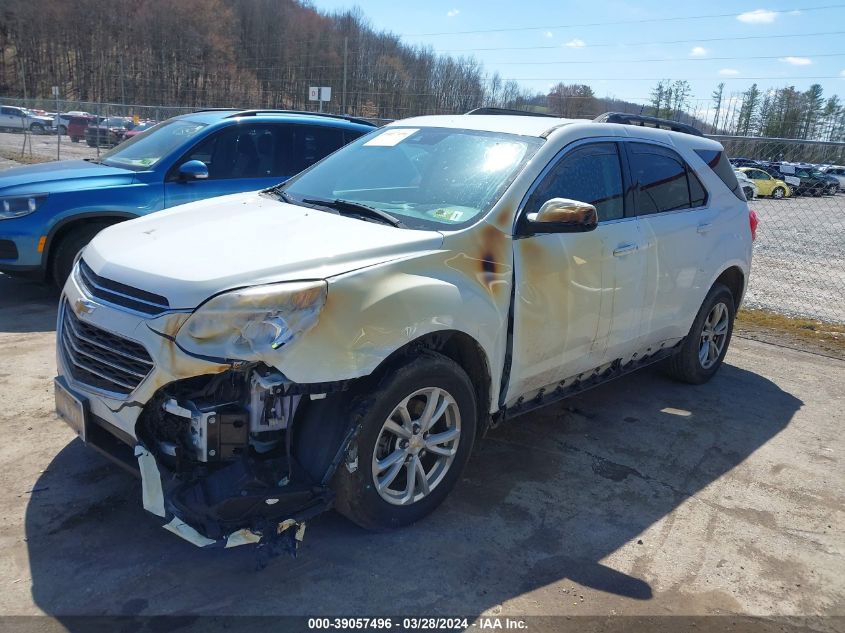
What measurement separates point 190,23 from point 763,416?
77014mm

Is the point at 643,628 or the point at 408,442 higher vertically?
the point at 408,442

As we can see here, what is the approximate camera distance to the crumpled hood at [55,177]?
634 cm

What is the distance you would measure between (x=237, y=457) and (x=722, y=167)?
177 inches

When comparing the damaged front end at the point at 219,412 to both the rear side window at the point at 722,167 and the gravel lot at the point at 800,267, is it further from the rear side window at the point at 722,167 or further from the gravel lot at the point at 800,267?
the gravel lot at the point at 800,267

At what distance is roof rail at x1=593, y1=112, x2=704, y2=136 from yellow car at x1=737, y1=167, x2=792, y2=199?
3126cm

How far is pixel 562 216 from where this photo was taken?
3441 mm

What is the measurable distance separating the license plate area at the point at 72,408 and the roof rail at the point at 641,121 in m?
3.43

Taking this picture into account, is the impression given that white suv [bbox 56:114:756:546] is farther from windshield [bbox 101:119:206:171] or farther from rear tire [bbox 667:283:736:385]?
windshield [bbox 101:119:206:171]

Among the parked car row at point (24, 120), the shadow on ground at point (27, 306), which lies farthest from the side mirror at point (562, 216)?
the parked car row at point (24, 120)

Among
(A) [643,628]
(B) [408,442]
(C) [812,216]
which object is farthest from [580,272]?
(C) [812,216]

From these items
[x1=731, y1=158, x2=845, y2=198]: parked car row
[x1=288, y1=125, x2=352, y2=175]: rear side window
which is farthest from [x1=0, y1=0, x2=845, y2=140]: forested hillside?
[x1=288, y1=125, x2=352, y2=175]: rear side window

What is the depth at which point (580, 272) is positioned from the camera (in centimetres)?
390

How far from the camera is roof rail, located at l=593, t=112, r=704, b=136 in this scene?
4.79 meters

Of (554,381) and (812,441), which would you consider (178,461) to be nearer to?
(554,381)
